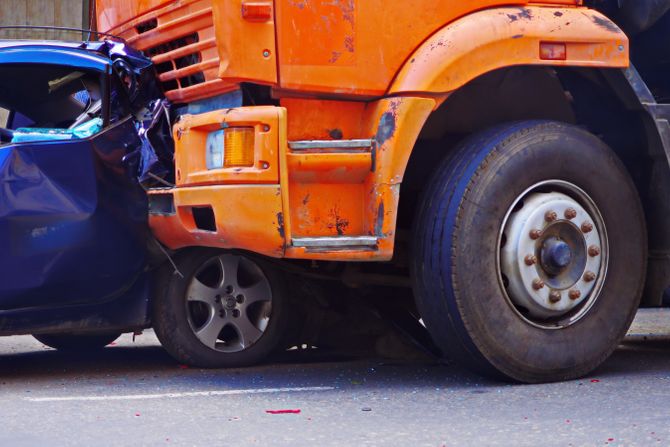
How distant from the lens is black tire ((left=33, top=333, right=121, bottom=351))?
714 cm

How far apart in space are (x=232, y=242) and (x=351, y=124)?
2.27 feet

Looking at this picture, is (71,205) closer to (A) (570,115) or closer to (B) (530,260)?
(B) (530,260)

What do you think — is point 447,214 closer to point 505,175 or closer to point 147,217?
point 505,175

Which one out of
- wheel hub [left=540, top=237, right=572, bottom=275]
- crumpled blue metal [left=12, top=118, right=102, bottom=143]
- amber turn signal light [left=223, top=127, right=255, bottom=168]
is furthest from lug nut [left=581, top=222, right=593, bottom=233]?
crumpled blue metal [left=12, top=118, right=102, bottom=143]

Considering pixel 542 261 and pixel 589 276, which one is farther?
pixel 589 276

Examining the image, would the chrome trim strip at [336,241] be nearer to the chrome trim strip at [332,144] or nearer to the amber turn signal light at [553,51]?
the chrome trim strip at [332,144]

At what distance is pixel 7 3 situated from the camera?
1347 centimetres

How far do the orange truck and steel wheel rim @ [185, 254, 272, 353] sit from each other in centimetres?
26

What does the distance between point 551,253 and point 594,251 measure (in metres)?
0.28

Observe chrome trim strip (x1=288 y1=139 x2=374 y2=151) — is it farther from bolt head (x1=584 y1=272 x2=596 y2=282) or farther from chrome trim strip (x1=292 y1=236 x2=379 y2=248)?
bolt head (x1=584 y1=272 x2=596 y2=282)

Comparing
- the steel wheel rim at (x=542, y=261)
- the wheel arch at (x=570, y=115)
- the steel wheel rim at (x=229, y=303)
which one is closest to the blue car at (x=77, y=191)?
the steel wheel rim at (x=229, y=303)

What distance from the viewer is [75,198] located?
5574 millimetres

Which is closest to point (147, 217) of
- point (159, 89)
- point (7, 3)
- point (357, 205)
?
point (159, 89)

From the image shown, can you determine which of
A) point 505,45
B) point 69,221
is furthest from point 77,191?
point 505,45
